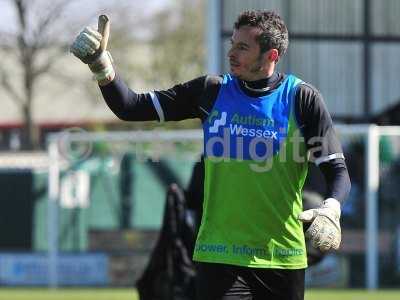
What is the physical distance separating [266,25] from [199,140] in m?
11.8

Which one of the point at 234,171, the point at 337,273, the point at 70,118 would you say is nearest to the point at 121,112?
the point at 234,171

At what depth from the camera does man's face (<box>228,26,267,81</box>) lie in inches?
225

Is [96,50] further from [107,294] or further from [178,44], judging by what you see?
[178,44]

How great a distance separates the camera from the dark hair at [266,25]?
573cm

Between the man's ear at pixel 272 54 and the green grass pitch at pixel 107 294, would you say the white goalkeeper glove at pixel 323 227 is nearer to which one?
the man's ear at pixel 272 54

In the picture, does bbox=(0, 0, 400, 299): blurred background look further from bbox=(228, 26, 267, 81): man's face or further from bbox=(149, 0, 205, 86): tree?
bbox=(149, 0, 205, 86): tree

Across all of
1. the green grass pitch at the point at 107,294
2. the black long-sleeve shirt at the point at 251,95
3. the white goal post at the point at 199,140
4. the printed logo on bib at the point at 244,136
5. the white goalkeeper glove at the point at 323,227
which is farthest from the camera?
the white goal post at the point at 199,140

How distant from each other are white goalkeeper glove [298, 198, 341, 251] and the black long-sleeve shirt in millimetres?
163

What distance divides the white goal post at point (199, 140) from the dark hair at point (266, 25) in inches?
440

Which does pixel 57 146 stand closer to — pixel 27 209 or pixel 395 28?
pixel 27 209

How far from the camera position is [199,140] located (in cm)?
1747

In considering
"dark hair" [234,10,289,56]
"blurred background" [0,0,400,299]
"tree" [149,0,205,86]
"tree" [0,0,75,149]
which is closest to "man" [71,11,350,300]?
"dark hair" [234,10,289,56]

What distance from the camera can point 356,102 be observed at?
18.9 meters

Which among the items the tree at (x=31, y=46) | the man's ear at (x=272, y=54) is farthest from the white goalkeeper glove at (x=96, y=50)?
the tree at (x=31, y=46)
